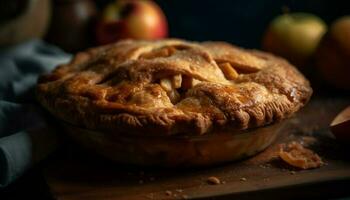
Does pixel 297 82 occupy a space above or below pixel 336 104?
above

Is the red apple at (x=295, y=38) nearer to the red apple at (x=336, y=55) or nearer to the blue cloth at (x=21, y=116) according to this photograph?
the red apple at (x=336, y=55)

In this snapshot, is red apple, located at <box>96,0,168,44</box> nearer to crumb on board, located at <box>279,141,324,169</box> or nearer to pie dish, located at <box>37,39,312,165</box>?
pie dish, located at <box>37,39,312,165</box>

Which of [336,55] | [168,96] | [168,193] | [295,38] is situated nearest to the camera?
[168,193]

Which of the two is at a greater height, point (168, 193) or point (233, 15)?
point (233, 15)

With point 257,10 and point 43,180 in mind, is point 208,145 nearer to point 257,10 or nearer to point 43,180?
point 43,180

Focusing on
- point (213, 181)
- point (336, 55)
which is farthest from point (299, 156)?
point (336, 55)

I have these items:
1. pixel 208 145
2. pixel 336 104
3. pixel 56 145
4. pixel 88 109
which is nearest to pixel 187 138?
pixel 208 145

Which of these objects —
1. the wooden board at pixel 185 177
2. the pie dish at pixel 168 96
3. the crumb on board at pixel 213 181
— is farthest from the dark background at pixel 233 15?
the crumb on board at pixel 213 181

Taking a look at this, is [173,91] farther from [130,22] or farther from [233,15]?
[233,15]
